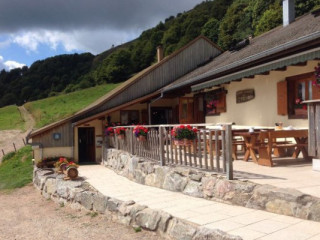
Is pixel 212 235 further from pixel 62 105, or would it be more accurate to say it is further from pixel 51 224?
pixel 62 105

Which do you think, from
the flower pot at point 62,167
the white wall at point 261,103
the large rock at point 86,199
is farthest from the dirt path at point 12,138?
the white wall at point 261,103

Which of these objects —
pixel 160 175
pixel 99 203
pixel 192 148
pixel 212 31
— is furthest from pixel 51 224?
pixel 212 31

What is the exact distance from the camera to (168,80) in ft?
65.8

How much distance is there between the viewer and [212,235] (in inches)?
173

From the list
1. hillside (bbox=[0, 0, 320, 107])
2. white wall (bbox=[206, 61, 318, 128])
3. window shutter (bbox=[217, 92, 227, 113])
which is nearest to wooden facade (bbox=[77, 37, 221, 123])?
hillside (bbox=[0, 0, 320, 107])

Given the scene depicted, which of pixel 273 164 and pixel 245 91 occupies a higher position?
pixel 245 91

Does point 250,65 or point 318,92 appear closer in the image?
point 318,92

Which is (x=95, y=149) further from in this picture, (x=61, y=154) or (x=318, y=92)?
(x=318, y=92)

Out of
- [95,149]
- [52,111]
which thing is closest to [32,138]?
[95,149]

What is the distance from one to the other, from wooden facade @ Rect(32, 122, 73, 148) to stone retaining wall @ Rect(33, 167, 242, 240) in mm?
6112

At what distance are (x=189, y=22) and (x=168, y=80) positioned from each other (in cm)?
4197

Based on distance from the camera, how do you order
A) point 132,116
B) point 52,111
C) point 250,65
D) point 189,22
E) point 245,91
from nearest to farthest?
point 250,65, point 245,91, point 132,116, point 52,111, point 189,22

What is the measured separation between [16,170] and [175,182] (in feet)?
50.7

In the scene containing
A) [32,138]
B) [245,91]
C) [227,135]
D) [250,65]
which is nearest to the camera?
[227,135]
